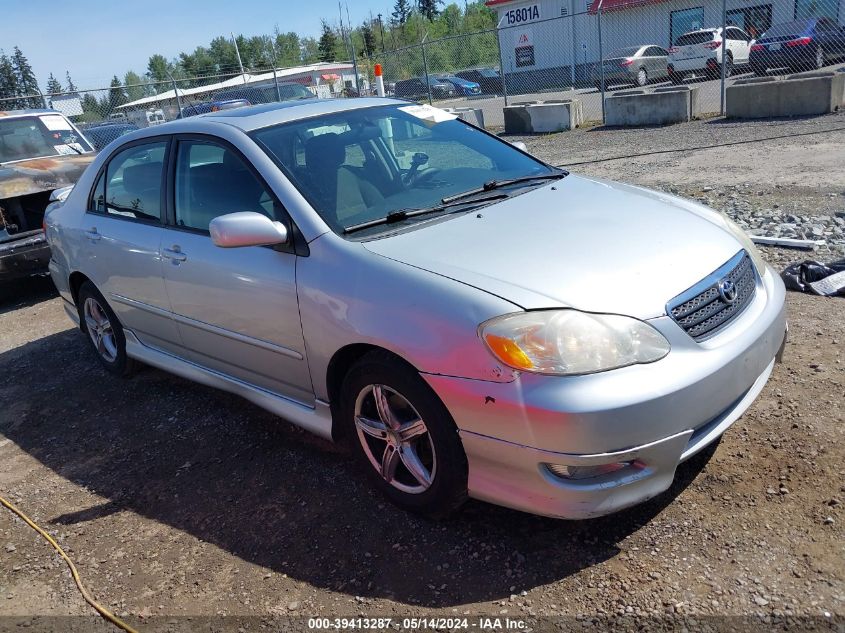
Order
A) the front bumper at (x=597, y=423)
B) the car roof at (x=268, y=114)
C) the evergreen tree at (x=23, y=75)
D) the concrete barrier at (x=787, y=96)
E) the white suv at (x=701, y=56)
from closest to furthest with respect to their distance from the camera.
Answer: the front bumper at (x=597, y=423) → the car roof at (x=268, y=114) → the concrete barrier at (x=787, y=96) → the white suv at (x=701, y=56) → the evergreen tree at (x=23, y=75)

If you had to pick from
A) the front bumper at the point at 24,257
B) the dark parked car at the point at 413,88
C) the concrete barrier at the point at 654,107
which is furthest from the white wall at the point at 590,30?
the front bumper at the point at 24,257

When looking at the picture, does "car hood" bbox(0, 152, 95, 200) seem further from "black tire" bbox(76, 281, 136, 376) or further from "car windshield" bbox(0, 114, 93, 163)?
"black tire" bbox(76, 281, 136, 376)

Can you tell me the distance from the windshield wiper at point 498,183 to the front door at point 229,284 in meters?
0.83

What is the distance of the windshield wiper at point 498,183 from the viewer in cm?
343

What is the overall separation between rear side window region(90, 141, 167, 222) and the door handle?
263mm

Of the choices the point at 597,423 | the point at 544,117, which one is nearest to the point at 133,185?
the point at 597,423

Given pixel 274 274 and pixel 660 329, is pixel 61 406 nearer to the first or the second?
pixel 274 274

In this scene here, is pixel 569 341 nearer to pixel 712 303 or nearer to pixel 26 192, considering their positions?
pixel 712 303

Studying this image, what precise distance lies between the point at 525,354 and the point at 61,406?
12.2ft

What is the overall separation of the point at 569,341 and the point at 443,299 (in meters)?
0.49

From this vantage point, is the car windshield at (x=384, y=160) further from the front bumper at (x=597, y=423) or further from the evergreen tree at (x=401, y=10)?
the evergreen tree at (x=401, y=10)

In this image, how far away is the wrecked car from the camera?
23.4ft

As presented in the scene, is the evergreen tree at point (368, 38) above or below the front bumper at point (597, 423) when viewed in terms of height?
above

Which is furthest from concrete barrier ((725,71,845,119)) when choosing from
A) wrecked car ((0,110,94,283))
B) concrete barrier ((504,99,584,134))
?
wrecked car ((0,110,94,283))
